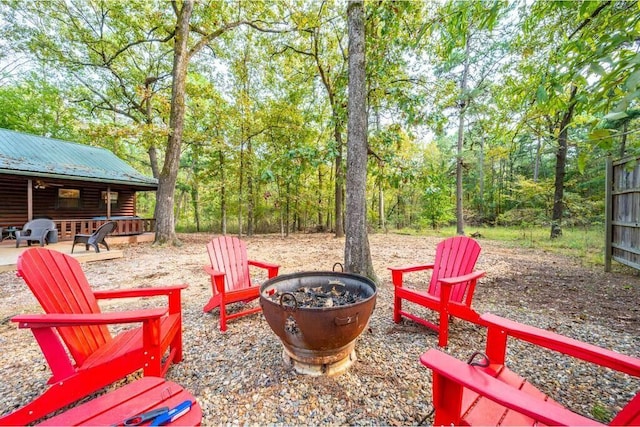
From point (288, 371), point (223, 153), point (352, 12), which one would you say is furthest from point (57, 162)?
point (288, 371)

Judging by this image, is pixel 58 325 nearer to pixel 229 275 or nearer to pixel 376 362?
pixel 229 275

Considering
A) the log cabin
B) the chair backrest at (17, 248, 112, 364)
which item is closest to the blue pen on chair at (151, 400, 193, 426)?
the chair backrest at (17, 248, 112, 364)

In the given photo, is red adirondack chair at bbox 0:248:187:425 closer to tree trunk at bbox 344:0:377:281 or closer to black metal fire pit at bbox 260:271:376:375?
black metal fire pit at bbox 260:271:376:375

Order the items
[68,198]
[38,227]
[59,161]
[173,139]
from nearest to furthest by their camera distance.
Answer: [38,227], [173,139], [59,161], [68,198]

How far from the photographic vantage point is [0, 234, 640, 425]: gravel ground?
1.59 metres

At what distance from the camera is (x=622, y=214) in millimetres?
4219

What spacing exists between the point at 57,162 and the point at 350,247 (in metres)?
10.6

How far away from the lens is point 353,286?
2248 mm

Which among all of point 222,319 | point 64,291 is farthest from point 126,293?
point 222,319

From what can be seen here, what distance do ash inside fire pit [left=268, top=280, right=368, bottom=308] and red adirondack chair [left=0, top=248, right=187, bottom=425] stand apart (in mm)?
764

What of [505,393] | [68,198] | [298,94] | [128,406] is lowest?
[128,406]

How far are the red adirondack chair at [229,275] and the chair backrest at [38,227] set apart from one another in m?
7.29

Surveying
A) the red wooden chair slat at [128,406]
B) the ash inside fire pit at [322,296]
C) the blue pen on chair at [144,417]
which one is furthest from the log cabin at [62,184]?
the blue pen on chair at [144,417]

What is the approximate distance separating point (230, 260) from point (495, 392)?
2.69 m
